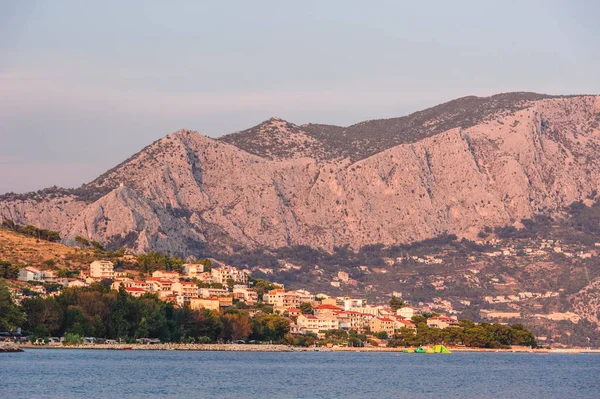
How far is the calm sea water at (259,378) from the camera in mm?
86000

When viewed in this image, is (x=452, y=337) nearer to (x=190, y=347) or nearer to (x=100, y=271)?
(x=190, y=347)

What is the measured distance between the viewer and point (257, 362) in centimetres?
13100

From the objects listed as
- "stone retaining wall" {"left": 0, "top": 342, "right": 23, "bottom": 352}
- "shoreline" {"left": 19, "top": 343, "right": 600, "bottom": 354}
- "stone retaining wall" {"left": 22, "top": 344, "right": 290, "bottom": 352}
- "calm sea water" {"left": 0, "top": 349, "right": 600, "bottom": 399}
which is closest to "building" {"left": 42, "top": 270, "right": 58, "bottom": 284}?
"stone retaining wall" {"left": 22, "top": 344, "right": 290, "bottom": 352}

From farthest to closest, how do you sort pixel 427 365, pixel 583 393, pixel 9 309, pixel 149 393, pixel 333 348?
pixel 333 348 → pixel 427 365 → pixel 9 309 → pixel 583 393 → pixel 149 393

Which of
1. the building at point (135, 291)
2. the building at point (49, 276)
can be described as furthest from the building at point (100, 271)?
the building at point (135, 291)

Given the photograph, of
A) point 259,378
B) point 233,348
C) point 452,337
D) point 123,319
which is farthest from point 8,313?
point 452,337

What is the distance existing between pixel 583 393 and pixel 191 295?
363 feet

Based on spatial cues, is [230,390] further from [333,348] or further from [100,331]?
[333,348]

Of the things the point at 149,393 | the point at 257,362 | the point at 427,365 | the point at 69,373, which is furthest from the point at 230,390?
the point at 427,365

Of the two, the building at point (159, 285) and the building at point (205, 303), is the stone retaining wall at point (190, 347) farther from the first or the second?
the building at point (159, 285)

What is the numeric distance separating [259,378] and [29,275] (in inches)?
3539

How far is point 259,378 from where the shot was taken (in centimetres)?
10212

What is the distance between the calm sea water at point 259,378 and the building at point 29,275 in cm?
4691

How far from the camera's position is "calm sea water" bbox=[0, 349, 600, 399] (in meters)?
86.0
